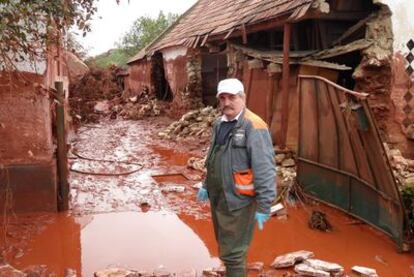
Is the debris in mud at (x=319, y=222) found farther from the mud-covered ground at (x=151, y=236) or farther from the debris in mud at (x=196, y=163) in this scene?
the debris in mud at (x=196, y=163)

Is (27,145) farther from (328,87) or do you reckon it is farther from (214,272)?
(328,87)

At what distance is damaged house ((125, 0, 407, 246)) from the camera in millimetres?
5453

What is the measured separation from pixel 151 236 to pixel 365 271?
2.61m

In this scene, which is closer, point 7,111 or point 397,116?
point 7,111

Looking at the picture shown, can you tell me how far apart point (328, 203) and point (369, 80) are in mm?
2588

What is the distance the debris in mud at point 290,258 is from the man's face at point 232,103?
191 centimetres

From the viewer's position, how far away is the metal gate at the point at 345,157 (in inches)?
204

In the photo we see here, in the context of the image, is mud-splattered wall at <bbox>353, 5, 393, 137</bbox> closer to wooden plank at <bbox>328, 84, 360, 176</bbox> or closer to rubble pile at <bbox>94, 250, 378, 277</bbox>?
wooden plank at <bbox>328, 84, 360, 176</bbox>

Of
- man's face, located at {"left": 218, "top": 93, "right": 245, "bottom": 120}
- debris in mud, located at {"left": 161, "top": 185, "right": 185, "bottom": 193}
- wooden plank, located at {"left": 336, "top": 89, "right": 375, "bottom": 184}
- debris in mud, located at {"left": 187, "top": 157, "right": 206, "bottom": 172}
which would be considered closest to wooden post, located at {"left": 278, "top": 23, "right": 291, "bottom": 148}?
debris in mud, located at {"left": 187, "top": 157, "right": 206, "bottom": 172}

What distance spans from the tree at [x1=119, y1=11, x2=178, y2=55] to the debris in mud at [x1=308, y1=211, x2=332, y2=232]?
116 ft

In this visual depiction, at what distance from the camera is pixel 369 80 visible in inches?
311

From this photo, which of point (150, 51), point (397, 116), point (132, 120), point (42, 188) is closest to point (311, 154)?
point (397, 116)

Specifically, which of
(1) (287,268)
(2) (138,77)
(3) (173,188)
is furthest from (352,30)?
(2) (138,77)

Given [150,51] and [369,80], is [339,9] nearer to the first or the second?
[369,80]
